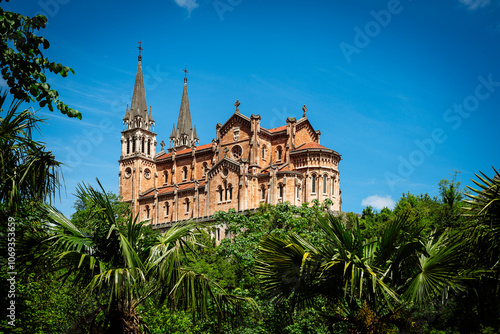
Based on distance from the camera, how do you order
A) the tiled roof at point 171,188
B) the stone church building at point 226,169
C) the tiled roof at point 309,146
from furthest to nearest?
the tiled roof at point 171,188
the tiled roof at point 309,146
the stone church building at point 226,169

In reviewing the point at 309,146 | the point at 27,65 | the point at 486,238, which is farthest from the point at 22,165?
the point at 309,146

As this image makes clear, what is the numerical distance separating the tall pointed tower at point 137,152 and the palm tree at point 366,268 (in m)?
55.5

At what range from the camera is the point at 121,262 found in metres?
Result: 10.6

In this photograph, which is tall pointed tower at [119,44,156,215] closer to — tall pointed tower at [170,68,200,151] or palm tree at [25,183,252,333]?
tall pointed tower at [170,68,200,151]

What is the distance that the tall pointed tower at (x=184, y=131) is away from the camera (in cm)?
8200

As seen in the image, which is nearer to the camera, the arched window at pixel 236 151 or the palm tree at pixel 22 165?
the palm tree at pixel 22 165

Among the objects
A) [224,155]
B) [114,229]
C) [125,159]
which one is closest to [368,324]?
[114,229]

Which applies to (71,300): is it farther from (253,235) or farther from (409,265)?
(409,265)

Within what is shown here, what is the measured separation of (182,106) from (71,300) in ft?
214

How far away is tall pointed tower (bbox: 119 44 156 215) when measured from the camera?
67125 millimetres

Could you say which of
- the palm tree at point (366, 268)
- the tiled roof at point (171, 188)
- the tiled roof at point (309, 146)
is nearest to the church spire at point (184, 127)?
the tiled roof at point (171, 188)

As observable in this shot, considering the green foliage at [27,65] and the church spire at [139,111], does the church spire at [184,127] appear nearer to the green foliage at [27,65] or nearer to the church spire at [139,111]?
the church spire at [139,111]

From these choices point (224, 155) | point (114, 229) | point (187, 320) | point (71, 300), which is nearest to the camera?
point (114, 229)

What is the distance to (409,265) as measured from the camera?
11.6 meters
